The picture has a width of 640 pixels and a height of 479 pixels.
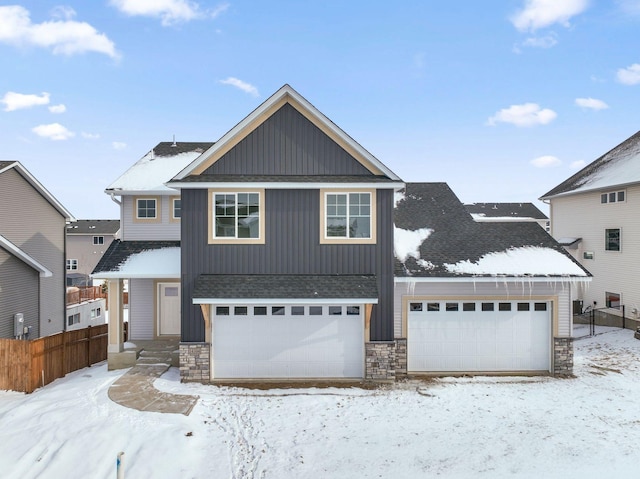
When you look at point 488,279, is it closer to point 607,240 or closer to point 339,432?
point 339,432

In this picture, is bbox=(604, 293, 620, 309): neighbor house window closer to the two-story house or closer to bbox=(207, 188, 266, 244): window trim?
the two-story house

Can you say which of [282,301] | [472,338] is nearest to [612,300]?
[472,338]

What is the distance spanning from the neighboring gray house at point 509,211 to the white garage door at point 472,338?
3649 cm

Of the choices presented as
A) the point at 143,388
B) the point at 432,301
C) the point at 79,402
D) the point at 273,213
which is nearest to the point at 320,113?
the point at 273,213

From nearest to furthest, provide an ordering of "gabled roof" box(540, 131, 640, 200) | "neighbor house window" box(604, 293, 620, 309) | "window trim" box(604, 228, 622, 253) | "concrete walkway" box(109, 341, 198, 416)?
"concrete walkway" box(109, 341, 198, 416) < "gabled roof" box(540, 131, 640, 200) < "window trim" box(604, 228, 622, 253) < "neighbor house window" box(604, 293, 620, 309)

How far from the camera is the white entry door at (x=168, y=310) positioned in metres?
15.4

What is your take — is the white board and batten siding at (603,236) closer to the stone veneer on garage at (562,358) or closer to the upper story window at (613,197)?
the upper story window at (613,197)

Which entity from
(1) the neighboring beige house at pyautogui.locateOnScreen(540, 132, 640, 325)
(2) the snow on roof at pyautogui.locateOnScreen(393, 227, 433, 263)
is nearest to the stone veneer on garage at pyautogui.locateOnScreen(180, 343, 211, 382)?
(2) the snow on roof at pyautogui.locateOnScreen(393, 227, 433, 263)

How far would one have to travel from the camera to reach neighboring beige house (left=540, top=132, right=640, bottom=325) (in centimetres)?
1923

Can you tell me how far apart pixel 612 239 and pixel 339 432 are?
A: 63.9ft

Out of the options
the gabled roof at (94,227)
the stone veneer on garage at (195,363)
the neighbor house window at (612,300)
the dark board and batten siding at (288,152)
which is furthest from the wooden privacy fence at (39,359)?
the gabled roof at (94,227)

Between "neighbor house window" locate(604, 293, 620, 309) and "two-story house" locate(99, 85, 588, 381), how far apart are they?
10.2 metres

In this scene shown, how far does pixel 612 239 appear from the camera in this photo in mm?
20562

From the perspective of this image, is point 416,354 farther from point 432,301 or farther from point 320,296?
point 320,296
